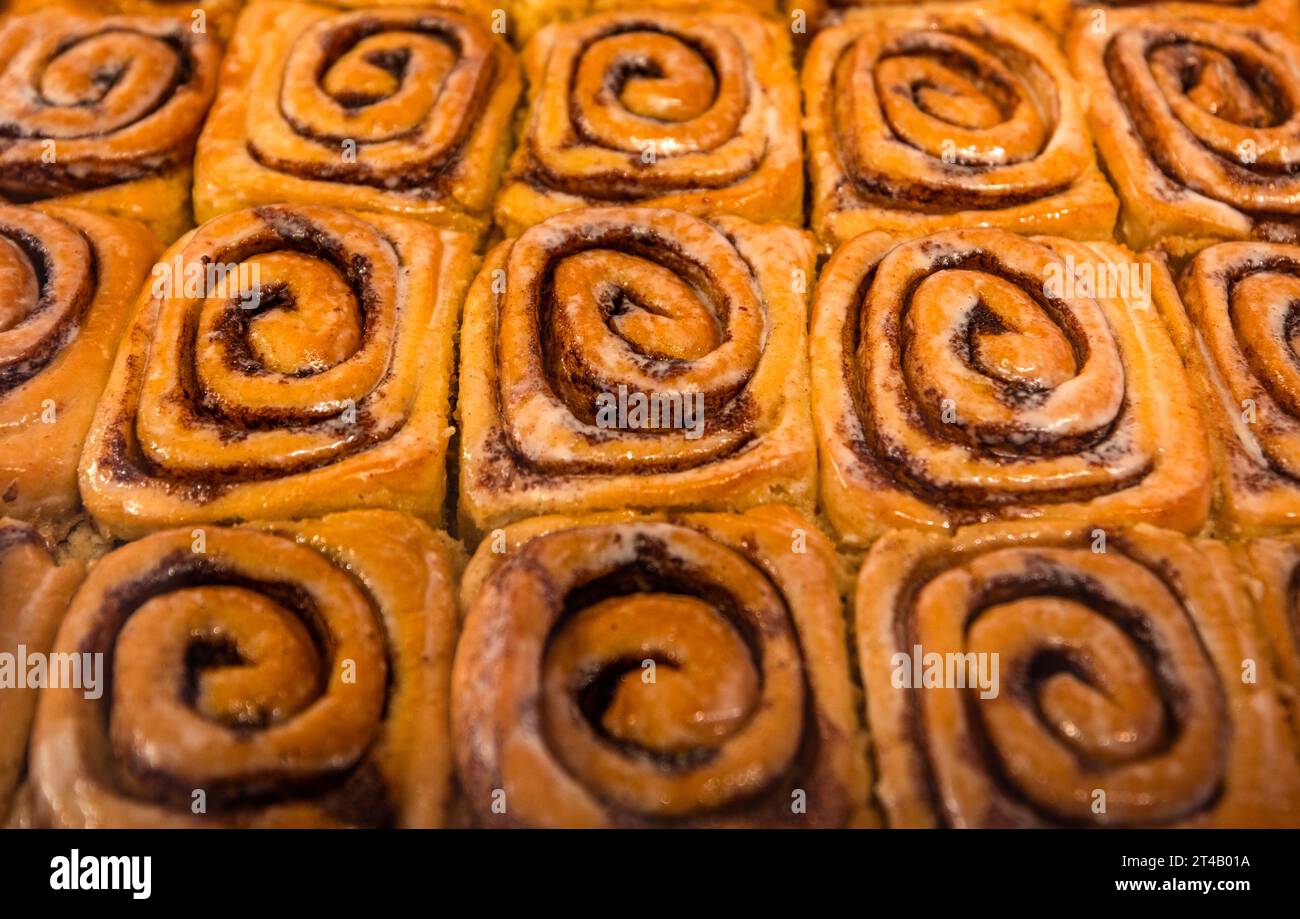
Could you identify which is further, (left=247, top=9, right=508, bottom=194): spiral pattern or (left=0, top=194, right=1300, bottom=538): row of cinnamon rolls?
(left=247, top=9, right=508, bottom=194): spiral pattern

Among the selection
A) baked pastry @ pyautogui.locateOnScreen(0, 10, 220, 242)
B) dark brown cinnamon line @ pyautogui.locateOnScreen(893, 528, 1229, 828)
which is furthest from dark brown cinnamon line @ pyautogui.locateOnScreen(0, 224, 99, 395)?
dark brown cinnamon line @ pyautogui.locateOnScreen(893, 528, 1229, 828)

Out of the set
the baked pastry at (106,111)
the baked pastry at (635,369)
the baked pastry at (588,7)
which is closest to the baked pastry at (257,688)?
the baked pastry at (635,369)

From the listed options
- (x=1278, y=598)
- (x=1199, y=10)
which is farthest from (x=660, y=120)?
(x=1278, y=598)

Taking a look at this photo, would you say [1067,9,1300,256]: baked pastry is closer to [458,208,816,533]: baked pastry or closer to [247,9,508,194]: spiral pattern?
[458,208,816,533]: baked pastry
